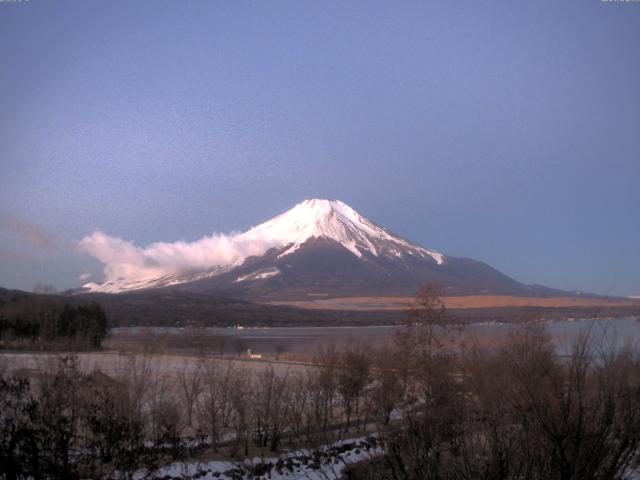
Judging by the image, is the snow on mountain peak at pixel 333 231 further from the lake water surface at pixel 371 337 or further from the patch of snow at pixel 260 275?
the lake water surface at pixel 371 337

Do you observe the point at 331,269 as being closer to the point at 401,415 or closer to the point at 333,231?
the point at 333,231

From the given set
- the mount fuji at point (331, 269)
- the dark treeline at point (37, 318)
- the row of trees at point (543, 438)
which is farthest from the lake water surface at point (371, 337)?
the mount fuji at point (331, 269)

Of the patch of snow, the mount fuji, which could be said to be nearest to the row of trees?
the mount fuji

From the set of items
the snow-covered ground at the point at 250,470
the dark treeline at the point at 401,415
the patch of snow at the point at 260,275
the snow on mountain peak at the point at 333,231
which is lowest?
the snow-covered ground at the point at 250,470

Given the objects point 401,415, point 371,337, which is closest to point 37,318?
point 371,337

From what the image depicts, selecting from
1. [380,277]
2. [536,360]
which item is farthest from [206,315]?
[536,360]

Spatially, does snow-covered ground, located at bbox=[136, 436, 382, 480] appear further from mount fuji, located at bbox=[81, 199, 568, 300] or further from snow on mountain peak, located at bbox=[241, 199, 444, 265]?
snow on mountain peak, located at bbox=[241, 199, 444, 265]

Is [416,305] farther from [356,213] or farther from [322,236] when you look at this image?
[356,213]

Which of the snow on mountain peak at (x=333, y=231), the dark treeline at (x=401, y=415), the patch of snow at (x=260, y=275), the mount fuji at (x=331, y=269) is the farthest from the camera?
the snow on mountain peak at (x=333, y=231)
